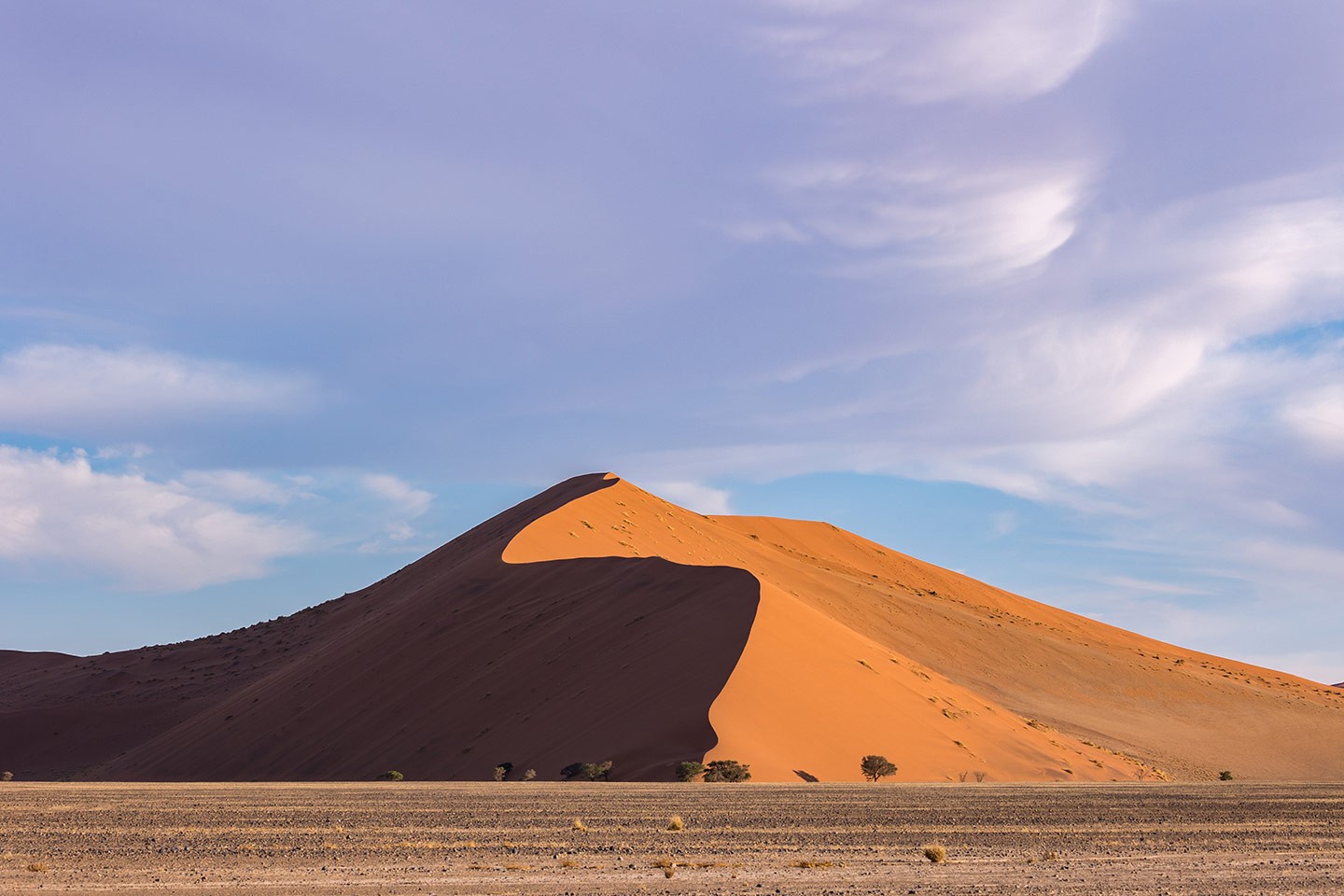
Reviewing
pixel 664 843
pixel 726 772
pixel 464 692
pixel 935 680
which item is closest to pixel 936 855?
pixel 664 843

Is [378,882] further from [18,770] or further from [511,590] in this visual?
[18,770]

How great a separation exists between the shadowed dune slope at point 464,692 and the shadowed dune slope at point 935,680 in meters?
2.19

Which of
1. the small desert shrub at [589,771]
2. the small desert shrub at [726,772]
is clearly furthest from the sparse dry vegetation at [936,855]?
the small desert shrub at [589,771]

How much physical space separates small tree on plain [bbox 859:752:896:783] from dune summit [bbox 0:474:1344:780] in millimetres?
364

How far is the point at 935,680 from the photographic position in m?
52.6

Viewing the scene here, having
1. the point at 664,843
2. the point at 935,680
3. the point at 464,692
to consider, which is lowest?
the point at 664,843

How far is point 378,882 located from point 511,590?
149 ft

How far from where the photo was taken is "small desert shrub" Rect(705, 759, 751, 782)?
32.7 metres

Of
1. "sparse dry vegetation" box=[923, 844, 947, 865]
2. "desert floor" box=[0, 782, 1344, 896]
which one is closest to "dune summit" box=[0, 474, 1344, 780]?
"desert floor" box=[0, 782, 1344, 896]

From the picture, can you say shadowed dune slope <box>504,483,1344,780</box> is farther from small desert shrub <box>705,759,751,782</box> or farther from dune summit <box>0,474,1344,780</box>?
small desert shrub <box>705,759,751,782</box>

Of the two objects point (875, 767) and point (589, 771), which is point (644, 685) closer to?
point (589, 771)

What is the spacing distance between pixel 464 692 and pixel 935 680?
20199 millimetres

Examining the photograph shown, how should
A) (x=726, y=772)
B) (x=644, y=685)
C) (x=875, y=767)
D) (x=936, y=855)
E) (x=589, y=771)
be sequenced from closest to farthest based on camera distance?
1. (x=936, y=855)
2. (x=726, y=772)
3. (x=589, y=771)
4. (x=875, y=767)
5. (x=644, y=685)

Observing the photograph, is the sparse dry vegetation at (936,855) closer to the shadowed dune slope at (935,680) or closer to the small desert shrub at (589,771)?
Result: the shadowed dune slope at (935,680)
